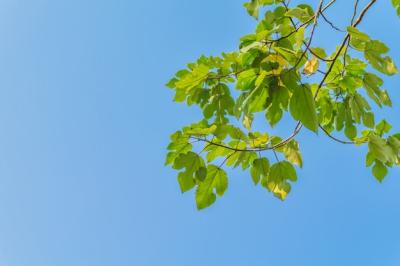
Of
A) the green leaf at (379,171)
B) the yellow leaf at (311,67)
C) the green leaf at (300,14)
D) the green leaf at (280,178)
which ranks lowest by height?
the green leaf at (379,171)

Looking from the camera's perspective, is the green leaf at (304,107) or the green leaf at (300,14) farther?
the green leaf at (300,14)

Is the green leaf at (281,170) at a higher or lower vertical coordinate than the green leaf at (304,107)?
higher

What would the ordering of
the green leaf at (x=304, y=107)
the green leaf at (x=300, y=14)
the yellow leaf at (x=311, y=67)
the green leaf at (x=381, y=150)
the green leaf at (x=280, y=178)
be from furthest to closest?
the green leaf at (x=280, y=178)
the green leaf at (x=381, y=150)
the yellow leaf at (x=311, y=67)
the green leaf at (x=300, y=14)
the green leaf at (x=304, y=107)

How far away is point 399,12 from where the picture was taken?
2398 mm

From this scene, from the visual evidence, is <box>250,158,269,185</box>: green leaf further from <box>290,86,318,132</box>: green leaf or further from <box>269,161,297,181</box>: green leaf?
<box>290,86,318,132</box>: green leaf

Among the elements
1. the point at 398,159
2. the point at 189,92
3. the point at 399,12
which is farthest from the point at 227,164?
the point at 399,12

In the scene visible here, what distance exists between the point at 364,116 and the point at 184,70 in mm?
895

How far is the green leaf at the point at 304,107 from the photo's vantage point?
4.50 ft

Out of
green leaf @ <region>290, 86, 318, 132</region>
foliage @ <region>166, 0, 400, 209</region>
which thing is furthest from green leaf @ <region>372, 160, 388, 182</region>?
green leaf @ <region>290, 86, 318, 132</region>

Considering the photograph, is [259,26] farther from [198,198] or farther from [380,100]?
[198,198]

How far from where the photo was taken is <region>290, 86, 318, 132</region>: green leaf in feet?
4.50

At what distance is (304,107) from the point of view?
4.58 ft

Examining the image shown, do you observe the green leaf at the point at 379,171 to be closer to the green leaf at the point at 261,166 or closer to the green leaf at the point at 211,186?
the green leaf at the point at 261,166

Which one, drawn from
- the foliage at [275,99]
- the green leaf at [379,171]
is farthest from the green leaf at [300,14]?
the green leaf at [379,171]
